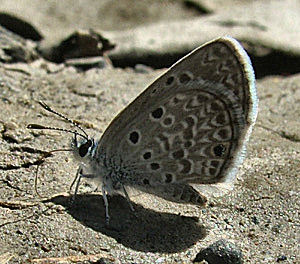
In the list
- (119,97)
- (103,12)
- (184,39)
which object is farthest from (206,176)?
(103,12)

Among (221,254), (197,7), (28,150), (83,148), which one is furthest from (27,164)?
(197,7)

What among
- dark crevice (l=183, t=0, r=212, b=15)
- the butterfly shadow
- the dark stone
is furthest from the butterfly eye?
dark crevice (l=183, t=0, r=212, b=15)

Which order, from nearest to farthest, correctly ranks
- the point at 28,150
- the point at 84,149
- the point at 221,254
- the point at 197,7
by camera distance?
the point at 221,254, the point at 84,149, the point at 28,150, the point at 197,7

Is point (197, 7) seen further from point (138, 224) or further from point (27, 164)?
point (138, 224)

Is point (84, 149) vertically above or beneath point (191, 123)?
beneath

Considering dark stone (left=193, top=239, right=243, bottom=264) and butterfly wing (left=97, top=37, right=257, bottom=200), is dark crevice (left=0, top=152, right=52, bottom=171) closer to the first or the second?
butterfly wing (left=97, top=37, right=257, bottom=200)

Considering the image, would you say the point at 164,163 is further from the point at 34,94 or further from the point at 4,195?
the point at 34,94

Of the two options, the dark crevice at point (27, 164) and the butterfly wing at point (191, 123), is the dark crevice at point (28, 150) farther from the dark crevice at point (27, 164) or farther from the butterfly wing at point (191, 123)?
the butterfly wing at point (191, 123)

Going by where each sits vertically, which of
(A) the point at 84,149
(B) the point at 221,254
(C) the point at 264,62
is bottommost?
(B) the point at 221,254
